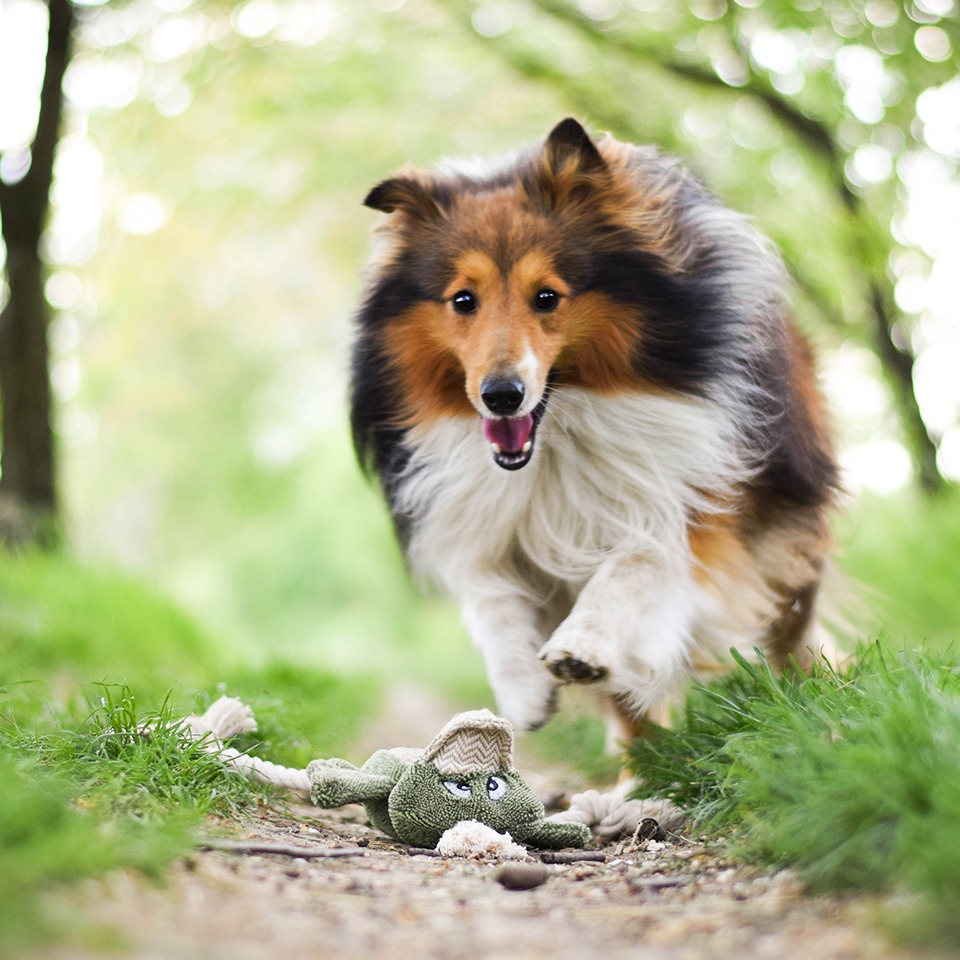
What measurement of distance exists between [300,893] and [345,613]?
23.4m

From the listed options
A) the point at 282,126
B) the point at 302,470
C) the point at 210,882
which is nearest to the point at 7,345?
the point at 282,126

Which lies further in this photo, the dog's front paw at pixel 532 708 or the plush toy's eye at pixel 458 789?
the dog's front paw at pixel 532 708

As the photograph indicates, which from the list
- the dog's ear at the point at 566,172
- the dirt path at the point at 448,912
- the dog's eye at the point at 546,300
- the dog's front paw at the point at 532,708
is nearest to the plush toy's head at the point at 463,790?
the dirt path at the point at 448,912

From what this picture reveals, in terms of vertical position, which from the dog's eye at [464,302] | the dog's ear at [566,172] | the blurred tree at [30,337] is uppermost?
the dog's ear at [566,172]

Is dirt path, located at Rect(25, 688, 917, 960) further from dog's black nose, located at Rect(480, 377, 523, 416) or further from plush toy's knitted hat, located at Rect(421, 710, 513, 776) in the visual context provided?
dog's black nose, located at Rect(480, 377, 523, 416)

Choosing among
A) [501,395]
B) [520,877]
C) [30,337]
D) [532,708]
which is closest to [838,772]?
[520,877]

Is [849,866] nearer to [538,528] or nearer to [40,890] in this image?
[40,890]

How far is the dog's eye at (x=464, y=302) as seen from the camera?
3811 millimetres

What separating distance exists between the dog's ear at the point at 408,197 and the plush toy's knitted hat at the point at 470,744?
1.92m

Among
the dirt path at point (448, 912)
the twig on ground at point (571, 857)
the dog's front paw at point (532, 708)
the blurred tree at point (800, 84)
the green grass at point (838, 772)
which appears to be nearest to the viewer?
the dirt path at point (448, 912)

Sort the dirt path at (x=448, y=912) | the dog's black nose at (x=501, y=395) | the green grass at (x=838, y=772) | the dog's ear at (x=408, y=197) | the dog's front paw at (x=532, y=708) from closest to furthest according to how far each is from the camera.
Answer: the dirt path at (x=448, y=912) → the green grass at (x=838, y=772) → the dog's black nose at (x=501, y=395) → the dog's front paw at (x=532, y=708) → the dog's ear at (x=408, y=197)

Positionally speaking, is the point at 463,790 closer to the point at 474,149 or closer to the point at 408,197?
the point at 408,197

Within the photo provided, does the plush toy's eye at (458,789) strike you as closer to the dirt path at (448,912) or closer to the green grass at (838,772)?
the dirt path at (448,912)

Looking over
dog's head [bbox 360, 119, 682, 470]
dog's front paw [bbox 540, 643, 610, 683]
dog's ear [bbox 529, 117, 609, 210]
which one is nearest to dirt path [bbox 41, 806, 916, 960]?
dog's front paw [bbox 540, 643, 610, 683]
